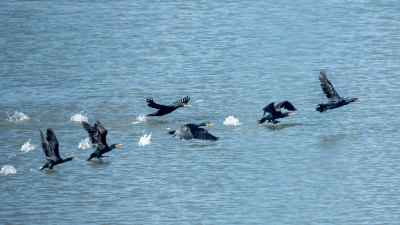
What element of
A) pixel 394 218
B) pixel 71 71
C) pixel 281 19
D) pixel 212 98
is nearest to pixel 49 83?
pixel 71 71

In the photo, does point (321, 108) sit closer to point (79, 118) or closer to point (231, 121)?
point (231, 121)

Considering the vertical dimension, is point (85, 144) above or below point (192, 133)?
below

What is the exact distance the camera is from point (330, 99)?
26516 mm

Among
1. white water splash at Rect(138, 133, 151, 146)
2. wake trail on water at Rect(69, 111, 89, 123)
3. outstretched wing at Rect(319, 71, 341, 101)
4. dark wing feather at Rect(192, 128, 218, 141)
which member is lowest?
white water splash at Rect(138, 133, 151, 146)

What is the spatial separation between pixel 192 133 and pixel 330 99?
545cm

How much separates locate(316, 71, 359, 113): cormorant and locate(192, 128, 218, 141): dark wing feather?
427cm

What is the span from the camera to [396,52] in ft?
112

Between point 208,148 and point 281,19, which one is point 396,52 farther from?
point 208,148

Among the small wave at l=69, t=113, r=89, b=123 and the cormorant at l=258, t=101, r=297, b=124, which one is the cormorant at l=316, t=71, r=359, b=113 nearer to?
the cormorant at l=258, t=101, r=297, b=124

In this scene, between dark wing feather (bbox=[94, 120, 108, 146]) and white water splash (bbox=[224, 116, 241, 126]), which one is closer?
dark wing feather (bbox=[94, 120, 108, 146])

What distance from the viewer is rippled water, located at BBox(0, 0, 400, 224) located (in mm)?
19281

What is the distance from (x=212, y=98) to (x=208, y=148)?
221 inches

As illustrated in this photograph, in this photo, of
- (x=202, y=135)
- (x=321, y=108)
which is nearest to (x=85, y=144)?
(x=202, y=135)

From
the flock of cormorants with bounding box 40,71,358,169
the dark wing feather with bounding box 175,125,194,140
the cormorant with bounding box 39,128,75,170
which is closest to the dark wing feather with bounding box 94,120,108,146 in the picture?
the flock of cormorants with bounding box 40,71,358,169
